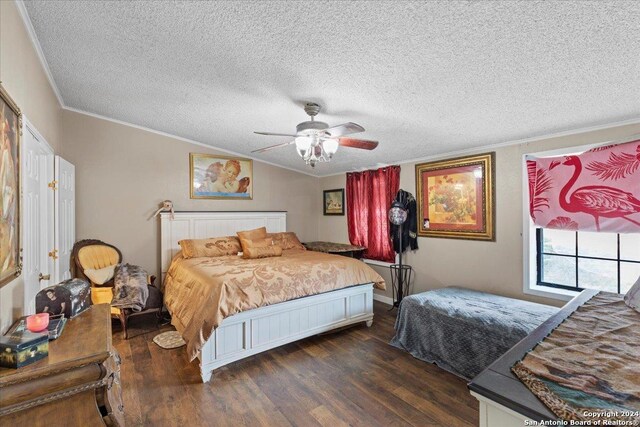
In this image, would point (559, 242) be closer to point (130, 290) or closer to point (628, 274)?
point (628, 274)

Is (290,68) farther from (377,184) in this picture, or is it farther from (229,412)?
(377,184)

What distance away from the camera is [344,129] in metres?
2.37

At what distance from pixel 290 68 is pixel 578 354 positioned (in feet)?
7.28

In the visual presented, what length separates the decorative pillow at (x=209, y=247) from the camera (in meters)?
3.97

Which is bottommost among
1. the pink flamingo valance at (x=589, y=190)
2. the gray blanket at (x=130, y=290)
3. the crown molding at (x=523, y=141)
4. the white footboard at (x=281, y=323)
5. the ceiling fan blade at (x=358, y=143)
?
the white footboard at (x=281, y=323)

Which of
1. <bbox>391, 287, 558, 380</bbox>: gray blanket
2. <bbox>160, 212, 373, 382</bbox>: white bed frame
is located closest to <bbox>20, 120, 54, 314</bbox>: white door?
<bbox>160, 212, 373, 382</bbox>: white bed frame

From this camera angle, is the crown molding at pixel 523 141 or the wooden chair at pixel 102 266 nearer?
the crown molding at pixel 523 141

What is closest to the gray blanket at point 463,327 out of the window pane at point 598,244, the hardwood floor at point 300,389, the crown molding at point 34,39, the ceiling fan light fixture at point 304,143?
the hardwood floor at point 300,389

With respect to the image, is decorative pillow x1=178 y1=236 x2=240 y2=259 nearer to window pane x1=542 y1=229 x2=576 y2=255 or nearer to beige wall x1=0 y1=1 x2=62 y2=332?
beige wall x1=0 y1=1 x2=62 y2=332

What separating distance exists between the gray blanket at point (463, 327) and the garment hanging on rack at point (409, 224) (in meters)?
1.08

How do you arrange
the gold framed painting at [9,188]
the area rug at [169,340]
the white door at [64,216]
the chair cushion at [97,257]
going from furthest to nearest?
the chair cushion at [97,257]
the area rug at [169,340]
the white door at [64,216]
the gold framed painting at [9,188]

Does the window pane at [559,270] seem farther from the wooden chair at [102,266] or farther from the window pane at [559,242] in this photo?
the wooden chair at [102,266]

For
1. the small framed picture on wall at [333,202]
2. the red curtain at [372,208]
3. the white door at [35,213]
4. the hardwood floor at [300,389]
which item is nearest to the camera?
the white door at [35,213]

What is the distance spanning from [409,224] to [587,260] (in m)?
1.92
